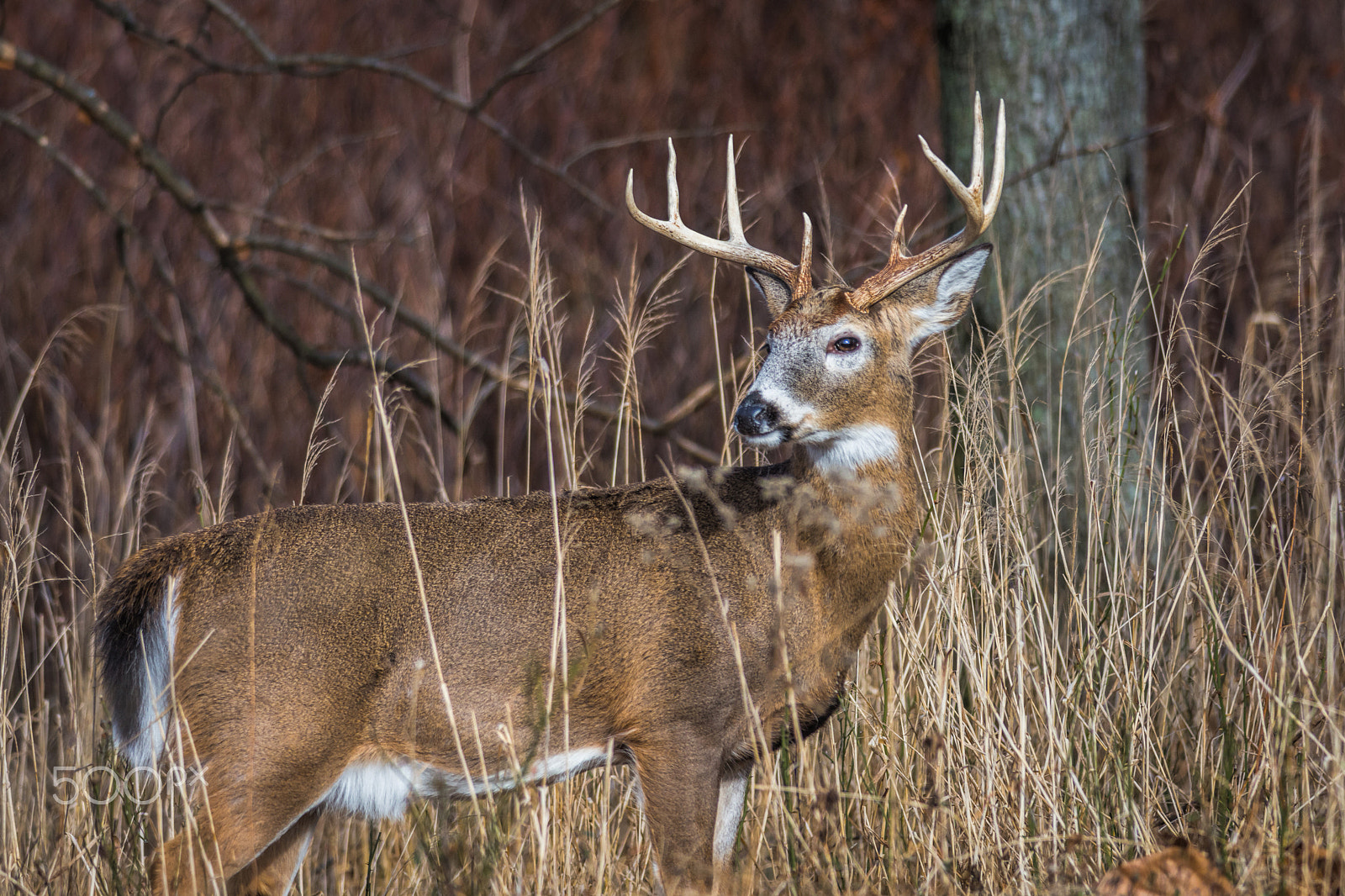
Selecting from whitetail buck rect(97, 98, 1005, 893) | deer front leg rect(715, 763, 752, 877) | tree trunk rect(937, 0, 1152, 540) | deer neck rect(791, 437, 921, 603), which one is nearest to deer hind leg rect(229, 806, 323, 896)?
whitetail buck rect(97, 98, 1005, 893)

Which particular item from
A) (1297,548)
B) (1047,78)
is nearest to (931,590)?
(1297,548)

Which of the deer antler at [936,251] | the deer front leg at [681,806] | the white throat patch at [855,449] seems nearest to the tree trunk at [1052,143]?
the deer antler at [936,251]

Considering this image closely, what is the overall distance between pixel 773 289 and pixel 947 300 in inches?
18.7

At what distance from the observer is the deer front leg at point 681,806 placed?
10.4 feet

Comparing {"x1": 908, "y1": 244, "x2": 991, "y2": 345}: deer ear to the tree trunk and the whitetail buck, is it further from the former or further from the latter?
the tree trunk

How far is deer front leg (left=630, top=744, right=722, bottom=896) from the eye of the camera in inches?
125

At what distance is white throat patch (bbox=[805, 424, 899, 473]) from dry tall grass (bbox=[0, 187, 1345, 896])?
0.81 ft

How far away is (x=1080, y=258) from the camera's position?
452cm

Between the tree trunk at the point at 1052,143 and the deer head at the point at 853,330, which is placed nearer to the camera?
the deer head at the point at 853,330

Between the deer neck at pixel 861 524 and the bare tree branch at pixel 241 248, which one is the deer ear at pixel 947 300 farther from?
the bare tree branch at pixel 241 248

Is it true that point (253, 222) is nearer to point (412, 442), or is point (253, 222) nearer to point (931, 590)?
point (412, 442)

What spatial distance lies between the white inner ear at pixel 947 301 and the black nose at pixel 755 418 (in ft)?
2.06

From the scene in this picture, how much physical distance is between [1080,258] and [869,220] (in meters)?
2.90

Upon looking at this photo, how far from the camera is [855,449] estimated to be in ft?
11.1
